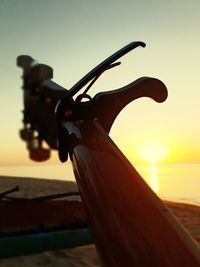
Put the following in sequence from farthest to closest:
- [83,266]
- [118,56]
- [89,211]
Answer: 1. [83,266]
2. [118,56]
3. [89,211]

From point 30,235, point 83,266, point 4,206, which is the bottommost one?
point 83,266

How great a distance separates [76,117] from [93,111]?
7 centimetres

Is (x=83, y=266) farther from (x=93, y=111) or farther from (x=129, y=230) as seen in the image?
(x=129, y=230)

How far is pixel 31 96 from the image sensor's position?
1323mm

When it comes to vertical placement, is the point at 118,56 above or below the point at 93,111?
above

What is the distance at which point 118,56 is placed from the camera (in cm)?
110

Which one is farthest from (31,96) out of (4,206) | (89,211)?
(4,206)

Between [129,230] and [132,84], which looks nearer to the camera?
[129,230]

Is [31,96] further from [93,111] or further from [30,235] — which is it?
[30,235]

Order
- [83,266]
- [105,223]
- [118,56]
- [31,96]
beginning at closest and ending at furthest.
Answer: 1. [105,223]
2. [118,56]
3. [31,96]
4. [83,266]

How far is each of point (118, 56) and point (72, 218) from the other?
401cm

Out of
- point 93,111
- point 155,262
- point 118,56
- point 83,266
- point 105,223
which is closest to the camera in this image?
point 155,262

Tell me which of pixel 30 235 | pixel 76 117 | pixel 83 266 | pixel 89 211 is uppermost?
pixel 76 117

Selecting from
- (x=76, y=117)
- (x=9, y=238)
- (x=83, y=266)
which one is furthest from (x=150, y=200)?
(x=83, y=266)
